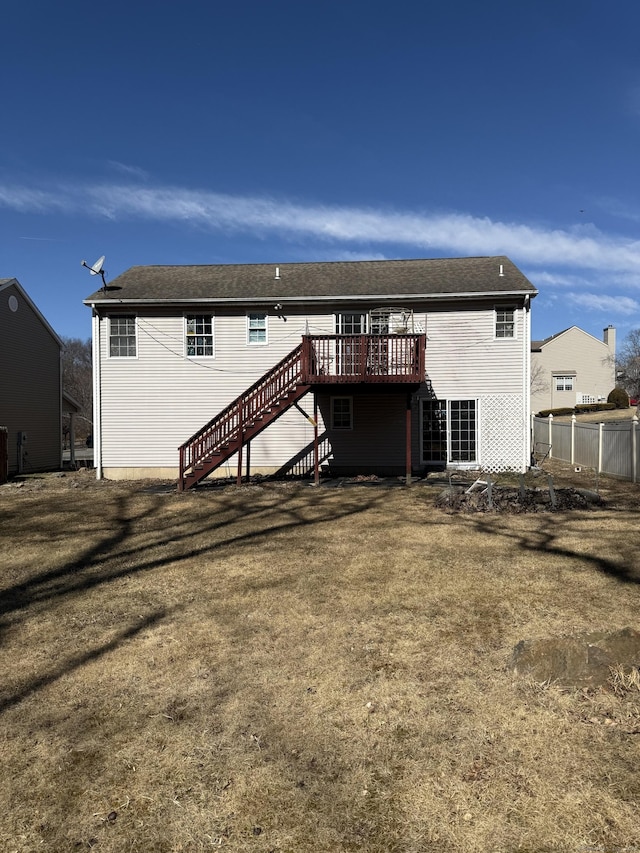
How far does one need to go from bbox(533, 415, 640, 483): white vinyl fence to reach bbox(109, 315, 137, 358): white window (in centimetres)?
1219

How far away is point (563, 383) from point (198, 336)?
120ft

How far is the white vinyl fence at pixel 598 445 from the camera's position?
1403cm

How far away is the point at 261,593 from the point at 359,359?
8942 millimetres

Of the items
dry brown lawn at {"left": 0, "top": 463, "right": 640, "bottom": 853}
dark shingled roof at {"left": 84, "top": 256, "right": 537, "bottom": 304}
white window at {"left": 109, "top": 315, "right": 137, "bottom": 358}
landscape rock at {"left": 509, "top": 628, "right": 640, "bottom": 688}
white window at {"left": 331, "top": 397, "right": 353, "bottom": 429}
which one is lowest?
dry brown lawn at {"left": 0, "top": 463, "right": 640, "bottom": 853}

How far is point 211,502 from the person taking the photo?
463 inches

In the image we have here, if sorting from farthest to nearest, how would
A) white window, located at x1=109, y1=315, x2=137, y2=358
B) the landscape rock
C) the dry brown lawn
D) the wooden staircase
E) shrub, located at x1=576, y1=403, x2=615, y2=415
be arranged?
shrub, located at x1=576, y1=403, x2=615, y2=415 < white window, located at x1=109, y1=315, x2=137, y2=358 < the wooden staircase < the landscape rock < the dry brown lawn

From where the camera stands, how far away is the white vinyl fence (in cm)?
1403

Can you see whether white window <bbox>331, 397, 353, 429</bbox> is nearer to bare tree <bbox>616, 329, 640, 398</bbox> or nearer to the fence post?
the fence post

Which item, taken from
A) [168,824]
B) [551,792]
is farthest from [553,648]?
[168,824]

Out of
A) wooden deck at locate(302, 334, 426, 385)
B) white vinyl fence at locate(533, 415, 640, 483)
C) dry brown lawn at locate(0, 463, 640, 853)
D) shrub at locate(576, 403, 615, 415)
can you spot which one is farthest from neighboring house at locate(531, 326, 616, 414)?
dry brown lawn at locate(0, 463, 640, 853)

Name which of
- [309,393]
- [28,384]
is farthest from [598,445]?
[28,384]

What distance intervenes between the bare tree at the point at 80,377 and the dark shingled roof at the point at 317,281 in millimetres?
34162

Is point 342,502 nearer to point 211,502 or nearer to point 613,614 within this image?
point 211,502

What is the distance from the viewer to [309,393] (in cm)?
1596
